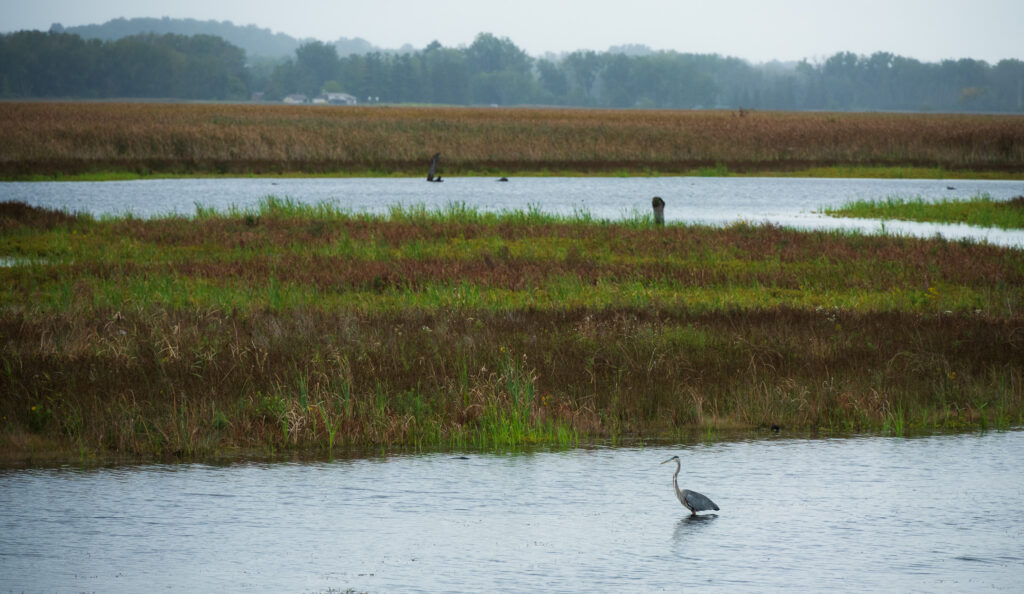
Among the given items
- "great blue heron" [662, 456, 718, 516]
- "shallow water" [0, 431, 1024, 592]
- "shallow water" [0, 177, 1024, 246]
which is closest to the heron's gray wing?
"great blue heron" [662, 456, 718, 516]

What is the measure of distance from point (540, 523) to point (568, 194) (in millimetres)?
35818

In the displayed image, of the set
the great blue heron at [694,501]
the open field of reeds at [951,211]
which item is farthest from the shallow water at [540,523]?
the open field of reeds at [951,211]

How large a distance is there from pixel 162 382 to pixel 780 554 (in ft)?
24.6

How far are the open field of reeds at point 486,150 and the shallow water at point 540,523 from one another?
4352 centimetres

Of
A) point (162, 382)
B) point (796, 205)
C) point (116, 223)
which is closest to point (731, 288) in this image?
point (162, 382)

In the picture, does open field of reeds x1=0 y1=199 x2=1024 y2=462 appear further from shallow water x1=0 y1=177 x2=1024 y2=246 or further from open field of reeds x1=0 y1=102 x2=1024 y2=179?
open field of reeds x1=0 y1=102 x2=1024 y2=179

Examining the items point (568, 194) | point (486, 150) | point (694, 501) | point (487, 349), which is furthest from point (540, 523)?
point (486, 150)

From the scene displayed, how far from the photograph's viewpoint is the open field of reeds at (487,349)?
1272 cm

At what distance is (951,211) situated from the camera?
3597 cm

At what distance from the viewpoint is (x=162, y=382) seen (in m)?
13.4

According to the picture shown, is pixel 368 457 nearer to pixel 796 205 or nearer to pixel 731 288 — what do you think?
pixel 731 288

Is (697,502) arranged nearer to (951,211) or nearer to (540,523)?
(540,523)

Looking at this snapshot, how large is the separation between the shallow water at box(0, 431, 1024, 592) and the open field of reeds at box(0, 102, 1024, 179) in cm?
4352

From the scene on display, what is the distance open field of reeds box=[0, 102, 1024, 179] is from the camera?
55.6m
